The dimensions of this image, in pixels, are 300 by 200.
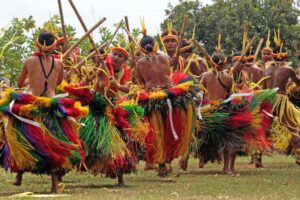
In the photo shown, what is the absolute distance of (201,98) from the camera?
35.0 feet

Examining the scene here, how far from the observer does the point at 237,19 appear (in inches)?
1005

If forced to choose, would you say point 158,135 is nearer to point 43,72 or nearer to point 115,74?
point 115,74

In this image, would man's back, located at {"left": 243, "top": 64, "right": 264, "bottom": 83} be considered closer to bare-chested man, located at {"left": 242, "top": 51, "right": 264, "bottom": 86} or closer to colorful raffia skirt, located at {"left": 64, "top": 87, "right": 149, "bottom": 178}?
bare-chested man, located at {"left": 242, "top": 51, "right": 264, "bottom": 86}

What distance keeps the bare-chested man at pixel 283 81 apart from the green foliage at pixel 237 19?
460 inches

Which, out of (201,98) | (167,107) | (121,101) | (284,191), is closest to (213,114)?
(201,98)

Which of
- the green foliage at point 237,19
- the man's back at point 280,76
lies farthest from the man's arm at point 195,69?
the green foliage at point 237,19

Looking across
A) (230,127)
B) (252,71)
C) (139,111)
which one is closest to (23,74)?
(139,111)

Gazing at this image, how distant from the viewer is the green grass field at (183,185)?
318 inches

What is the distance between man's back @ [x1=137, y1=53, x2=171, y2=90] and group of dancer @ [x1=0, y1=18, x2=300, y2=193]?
0.01 m

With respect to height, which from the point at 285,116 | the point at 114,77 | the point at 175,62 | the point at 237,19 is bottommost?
the point at 285,116

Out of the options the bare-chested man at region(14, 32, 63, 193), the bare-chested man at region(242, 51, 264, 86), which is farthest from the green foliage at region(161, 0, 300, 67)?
the bare-chested man at region(14, 32, 63, 193)

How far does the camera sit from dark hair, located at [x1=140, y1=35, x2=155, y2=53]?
10109mm

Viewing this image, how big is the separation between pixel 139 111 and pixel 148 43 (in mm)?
1063

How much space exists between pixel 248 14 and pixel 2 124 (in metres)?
17.2
